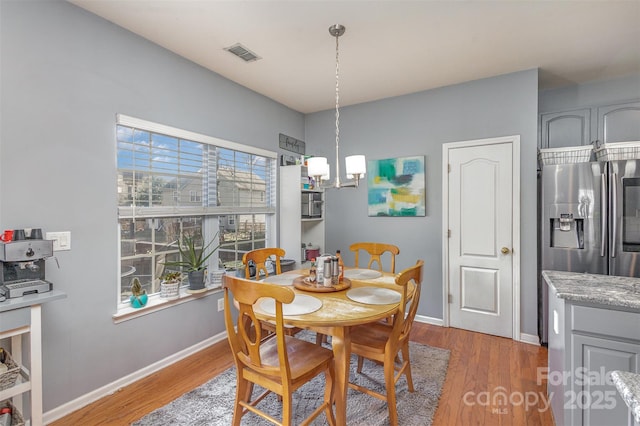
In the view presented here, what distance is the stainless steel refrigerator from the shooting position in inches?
98.5

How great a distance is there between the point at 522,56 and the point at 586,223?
1.57m

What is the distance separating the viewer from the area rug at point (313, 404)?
1862 millimetres

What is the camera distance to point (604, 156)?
105 inches

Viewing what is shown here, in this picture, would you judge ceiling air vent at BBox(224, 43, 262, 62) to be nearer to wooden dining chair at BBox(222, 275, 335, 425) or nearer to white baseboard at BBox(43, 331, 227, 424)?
wooden dining chair at BBox(222, 275, 335, 425)

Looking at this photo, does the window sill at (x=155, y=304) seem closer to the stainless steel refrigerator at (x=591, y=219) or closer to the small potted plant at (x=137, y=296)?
the small potted plant at (x=137, y=296)

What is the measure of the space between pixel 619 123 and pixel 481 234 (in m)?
1.70

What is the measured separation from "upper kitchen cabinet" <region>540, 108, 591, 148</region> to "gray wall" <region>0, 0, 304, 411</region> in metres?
3.74

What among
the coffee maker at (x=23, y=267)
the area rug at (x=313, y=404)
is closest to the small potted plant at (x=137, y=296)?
the coffee maker at (x=23, y=267)

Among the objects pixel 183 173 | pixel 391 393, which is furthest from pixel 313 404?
pixel 183 173

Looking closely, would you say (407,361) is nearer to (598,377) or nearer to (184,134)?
(598,377)

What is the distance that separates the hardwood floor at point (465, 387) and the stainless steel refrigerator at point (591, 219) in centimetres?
63

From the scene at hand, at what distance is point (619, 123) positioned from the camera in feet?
9.87

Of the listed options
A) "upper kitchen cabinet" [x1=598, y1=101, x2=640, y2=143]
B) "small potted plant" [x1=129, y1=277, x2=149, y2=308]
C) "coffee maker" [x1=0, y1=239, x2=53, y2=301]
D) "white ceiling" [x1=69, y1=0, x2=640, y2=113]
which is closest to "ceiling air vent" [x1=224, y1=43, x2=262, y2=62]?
"white ceiling" [x1=69, y1=0, x2=640, y2=113]

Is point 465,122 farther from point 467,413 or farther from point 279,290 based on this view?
point 279,290
